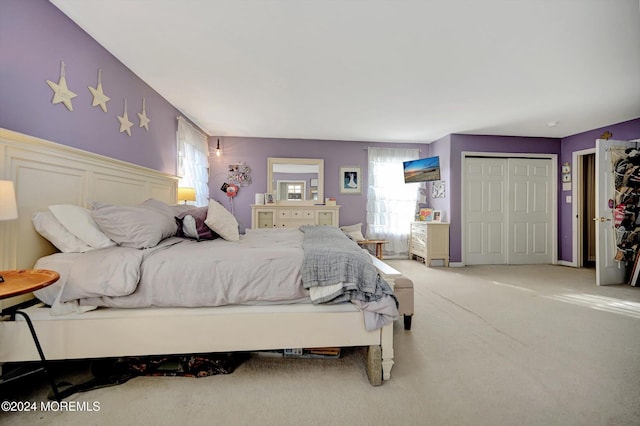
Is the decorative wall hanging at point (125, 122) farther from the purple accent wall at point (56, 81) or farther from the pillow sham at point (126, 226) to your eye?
the pillow sham at point (126, 226)

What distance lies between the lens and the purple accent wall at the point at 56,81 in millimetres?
1567

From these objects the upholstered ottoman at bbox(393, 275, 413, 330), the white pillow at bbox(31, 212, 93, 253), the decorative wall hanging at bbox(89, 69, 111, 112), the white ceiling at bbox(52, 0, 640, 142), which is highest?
the white ceiling at bbox(52, 0, 640, 142)

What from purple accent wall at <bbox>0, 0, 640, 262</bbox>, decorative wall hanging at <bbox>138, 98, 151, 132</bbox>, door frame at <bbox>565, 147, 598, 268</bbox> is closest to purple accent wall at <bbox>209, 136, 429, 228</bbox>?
purple accent wall at <bbox>0, 0, 640, 262</bbox>

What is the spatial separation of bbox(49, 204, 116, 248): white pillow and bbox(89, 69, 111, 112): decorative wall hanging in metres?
1.10

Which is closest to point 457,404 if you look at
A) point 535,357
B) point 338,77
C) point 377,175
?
point 535,357

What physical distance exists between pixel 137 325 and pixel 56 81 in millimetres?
1856

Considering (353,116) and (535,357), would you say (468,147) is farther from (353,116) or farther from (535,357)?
(535,357)

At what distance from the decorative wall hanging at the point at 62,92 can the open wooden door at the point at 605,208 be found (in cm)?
583

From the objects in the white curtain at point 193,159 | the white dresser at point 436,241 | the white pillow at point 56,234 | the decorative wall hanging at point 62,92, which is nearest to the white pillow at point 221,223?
the white pillow at point 56,234

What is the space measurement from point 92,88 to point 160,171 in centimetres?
114

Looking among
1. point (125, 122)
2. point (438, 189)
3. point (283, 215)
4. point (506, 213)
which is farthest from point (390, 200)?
point (125, 122)

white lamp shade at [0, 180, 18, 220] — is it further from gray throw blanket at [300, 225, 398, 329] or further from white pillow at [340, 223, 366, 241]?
white pillow at [340, 223, 366, 241]

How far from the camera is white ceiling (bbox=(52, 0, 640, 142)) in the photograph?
1792mm

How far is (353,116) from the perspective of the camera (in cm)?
384
